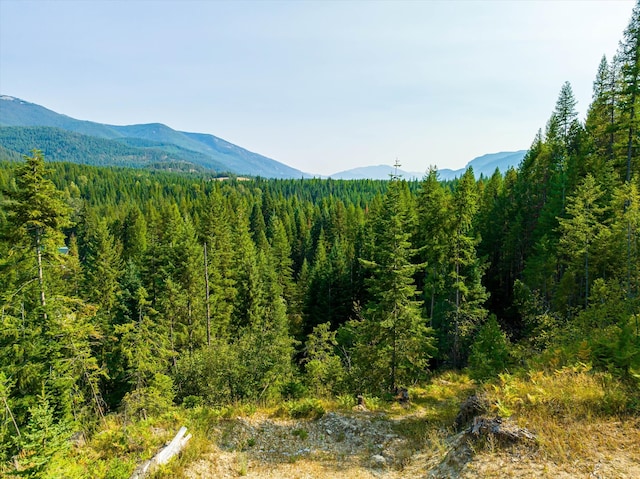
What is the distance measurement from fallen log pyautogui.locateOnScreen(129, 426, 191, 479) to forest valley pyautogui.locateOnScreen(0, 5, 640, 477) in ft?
1.19

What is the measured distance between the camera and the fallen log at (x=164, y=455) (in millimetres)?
8179

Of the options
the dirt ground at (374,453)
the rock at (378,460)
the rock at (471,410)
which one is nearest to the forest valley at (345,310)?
the rock at (471,410)

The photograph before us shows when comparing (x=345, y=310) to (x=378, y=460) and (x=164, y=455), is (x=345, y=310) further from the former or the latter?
(x=164, y=455)

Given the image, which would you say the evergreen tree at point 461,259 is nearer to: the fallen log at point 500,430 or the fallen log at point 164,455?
the fallen log at point 500,430

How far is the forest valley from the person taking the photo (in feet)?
36.4

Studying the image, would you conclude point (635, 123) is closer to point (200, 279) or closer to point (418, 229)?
point (418, 229)

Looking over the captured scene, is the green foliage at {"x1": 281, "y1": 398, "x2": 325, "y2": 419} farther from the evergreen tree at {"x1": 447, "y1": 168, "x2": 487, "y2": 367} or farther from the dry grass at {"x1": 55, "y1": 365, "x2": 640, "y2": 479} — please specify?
the evergreen tree at {"x1": 447, "y1": 168, "x2": 487, "y2": 367}

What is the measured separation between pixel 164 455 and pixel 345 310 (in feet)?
117

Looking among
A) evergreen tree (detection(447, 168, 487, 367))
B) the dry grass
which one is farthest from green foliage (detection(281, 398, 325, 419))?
evergreen tree (detection(447, 168, 487, 367))

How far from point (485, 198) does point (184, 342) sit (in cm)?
4015

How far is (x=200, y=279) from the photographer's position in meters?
32.3

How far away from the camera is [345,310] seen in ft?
144

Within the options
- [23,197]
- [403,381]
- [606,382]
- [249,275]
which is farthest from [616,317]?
[249,275]

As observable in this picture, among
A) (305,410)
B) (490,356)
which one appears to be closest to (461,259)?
(490,356)
